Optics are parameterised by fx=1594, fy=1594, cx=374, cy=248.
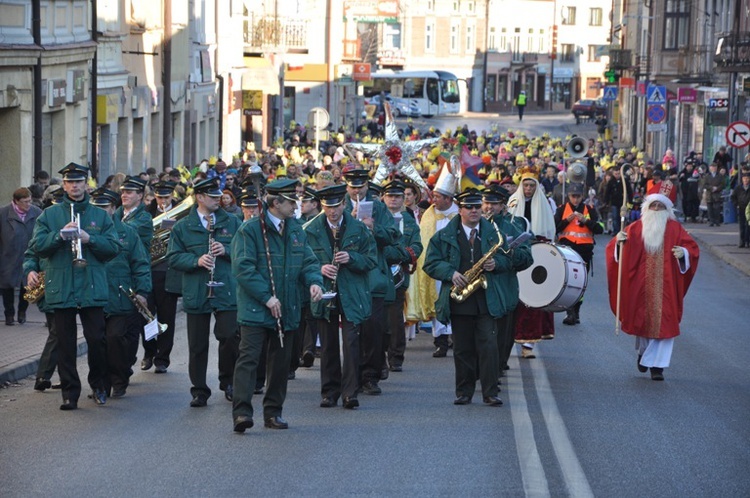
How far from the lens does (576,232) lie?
1864 cm

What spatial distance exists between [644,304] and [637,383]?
816 millimetres

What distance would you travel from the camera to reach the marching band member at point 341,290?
12.5 meters

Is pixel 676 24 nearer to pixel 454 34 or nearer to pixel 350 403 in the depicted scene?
pixel 350 403

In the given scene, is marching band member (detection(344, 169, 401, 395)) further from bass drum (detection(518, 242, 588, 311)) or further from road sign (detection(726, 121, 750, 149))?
road sign (detection(726, 121, 750, 149))

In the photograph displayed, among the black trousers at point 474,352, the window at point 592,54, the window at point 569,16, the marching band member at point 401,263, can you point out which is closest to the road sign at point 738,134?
the marching band member at point 401,263

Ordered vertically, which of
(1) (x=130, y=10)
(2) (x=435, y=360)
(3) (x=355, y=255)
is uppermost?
(1) (x=130, y=10)

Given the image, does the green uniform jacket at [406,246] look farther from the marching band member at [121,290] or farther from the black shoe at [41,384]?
the black shoe at [41,384]

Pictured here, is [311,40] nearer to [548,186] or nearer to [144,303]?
[548,186]

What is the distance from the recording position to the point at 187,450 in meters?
10.5

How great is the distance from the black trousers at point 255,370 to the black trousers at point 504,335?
2.23m

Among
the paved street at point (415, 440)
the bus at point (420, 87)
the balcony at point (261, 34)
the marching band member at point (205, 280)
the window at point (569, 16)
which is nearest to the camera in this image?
the paved street at point (415, 440)

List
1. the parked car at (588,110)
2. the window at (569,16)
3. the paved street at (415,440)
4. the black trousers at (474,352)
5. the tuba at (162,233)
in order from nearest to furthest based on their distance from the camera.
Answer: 1. the paved street at (415,440)
2. the black trousers at (474,352)
3. the tuba at (162,233)
4. the parked car at (588,110)
5. the window at (569,16)

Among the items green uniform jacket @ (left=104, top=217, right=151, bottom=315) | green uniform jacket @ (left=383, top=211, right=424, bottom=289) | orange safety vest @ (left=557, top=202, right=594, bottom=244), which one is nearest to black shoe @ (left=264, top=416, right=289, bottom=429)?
green uniform jacket @ (left=104, top=217, right=151, bottom=315)

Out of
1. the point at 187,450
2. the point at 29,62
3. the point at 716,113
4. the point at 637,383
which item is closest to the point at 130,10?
the point at 29,62
